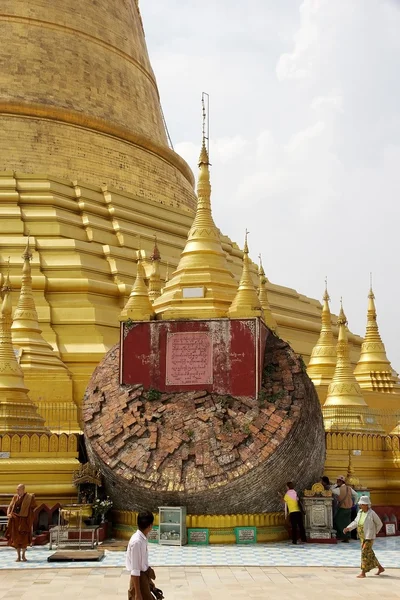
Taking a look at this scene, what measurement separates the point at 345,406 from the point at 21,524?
9047 millimetres

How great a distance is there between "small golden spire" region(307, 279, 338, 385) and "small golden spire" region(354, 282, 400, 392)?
5.41 feet

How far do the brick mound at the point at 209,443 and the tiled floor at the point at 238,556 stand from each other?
29.0 inches

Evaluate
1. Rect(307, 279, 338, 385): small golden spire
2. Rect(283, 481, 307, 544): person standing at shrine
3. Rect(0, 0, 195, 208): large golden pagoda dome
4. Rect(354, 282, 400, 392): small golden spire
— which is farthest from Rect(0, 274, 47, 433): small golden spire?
Rect(354, 282, 400, 392): small golden spire

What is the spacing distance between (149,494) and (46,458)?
8.47 feet

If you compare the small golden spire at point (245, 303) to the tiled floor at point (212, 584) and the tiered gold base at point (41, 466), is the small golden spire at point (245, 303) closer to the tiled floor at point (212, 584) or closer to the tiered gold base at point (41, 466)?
the tiered gold base at point (41, 466)

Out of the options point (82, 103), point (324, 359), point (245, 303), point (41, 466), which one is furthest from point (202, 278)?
point (82, 103)

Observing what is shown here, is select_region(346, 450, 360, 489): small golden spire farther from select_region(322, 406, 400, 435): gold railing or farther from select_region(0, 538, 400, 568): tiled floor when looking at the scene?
select_region(322, 406, 400, 435): gold railing

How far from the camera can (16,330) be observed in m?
18.3

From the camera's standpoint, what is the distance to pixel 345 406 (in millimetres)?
18172

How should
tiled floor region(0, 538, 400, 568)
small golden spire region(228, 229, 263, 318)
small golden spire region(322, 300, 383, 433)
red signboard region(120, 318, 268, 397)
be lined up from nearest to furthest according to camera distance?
tiled floor region(0, 538, 400, 568), red signboard region(120, 318, 268, 397), small golden spire region(228, 229, 263, 318), small golden spire region(322, 300, 383, 433)

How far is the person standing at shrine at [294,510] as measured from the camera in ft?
39.2

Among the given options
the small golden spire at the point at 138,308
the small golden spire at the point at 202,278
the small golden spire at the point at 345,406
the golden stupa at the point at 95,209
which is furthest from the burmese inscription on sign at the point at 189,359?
the small golden spire at the point at 345,406

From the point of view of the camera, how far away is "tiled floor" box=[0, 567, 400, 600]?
829 cm

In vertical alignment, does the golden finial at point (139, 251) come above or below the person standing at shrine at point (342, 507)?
above
